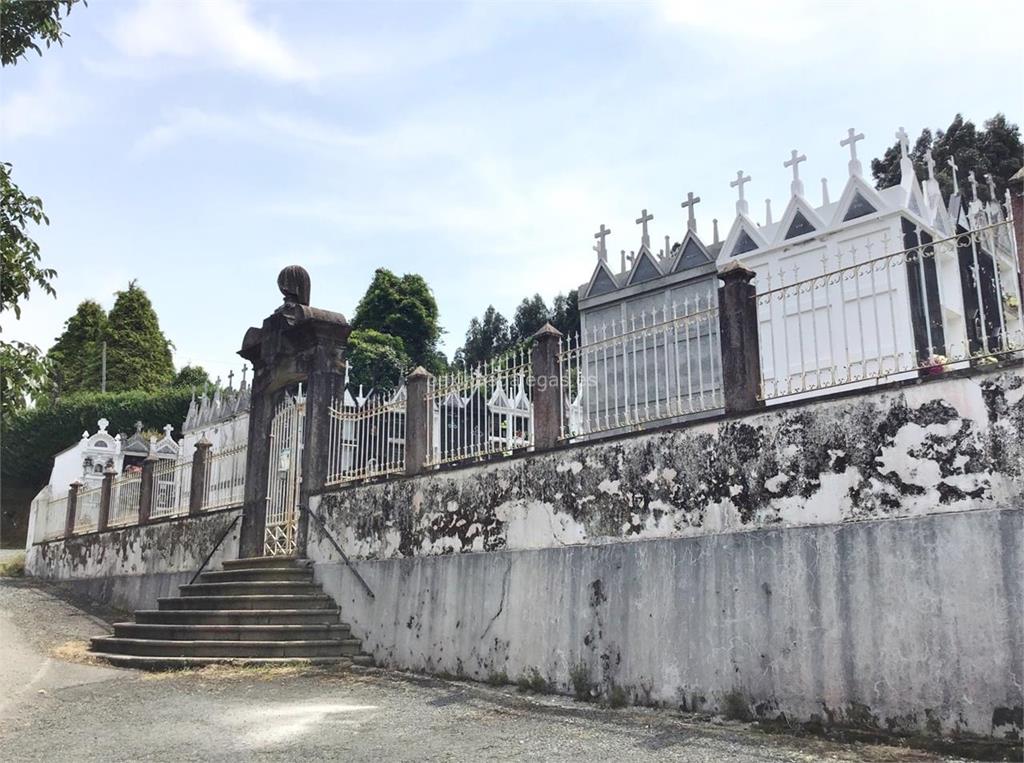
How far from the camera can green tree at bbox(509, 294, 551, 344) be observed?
136 ft

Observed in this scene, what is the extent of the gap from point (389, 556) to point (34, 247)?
184 inches

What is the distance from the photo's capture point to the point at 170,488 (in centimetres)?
1495

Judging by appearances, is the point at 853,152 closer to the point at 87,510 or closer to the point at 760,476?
the point at 760,476

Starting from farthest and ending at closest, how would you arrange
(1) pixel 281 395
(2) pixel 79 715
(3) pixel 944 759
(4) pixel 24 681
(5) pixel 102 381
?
(5) pixel 102 381 → (1) pixel 281 395 → (4) pixel 24 681 → (2) pixel 79 715 → (3) pixel 944 759

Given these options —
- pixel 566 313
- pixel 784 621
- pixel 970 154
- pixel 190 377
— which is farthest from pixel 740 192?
pixel 190 377

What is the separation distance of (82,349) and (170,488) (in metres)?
32.1

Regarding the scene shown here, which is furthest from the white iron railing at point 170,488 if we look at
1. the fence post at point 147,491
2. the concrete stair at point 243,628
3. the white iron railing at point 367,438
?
the white iron railing at point 367,438

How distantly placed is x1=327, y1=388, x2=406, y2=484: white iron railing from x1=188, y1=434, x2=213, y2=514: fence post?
11.5ft

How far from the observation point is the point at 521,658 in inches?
311

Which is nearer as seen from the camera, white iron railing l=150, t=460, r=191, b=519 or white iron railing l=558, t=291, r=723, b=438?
white iron railing l=558, t=291, r=723, b=438

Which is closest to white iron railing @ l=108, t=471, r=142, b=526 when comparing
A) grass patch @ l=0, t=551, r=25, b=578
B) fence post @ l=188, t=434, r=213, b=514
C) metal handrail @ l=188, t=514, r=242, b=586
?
fence post @ l=188, t=434, r=213, b=514

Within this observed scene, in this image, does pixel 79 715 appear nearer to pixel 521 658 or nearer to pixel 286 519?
pixel 521 658

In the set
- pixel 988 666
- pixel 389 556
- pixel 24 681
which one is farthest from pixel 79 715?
pixel 988 666

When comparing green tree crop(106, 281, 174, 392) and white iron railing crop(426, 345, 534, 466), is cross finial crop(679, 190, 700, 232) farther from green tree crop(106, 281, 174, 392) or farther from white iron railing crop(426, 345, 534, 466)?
green tree crop(106, 281, 174, 392)
